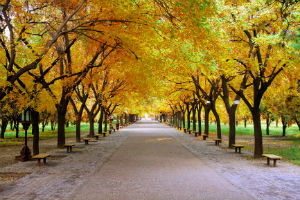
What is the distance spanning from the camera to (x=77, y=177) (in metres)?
9.20

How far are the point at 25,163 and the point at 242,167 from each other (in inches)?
362

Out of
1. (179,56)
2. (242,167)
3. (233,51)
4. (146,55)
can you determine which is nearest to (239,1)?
(233,51)

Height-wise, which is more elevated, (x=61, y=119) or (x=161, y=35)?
(x=161, y=35)

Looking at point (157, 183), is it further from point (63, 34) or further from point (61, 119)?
point (61, 119)

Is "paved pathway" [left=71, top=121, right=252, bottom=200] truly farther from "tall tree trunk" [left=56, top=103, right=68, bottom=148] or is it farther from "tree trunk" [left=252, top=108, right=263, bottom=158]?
"tall tree trunk" [left=56, top=103, right=68, bottom=148]

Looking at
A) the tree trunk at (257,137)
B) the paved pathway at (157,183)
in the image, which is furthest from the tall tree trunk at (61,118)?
the tree trunk at (257,137)

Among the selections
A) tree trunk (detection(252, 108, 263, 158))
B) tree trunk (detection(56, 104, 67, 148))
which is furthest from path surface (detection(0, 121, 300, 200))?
tree trunk (detection(56, 104, 67, 148))

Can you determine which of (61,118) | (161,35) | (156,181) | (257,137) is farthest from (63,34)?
(257,137)

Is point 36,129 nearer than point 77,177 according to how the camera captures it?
No

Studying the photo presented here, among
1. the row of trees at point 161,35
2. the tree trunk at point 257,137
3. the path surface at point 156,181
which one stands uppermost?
the row of trees at point 161,35

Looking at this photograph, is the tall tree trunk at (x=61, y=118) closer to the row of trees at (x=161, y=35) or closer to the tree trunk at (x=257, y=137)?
the row of trees at (x=161, y=35)

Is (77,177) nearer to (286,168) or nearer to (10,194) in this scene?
(10,194)

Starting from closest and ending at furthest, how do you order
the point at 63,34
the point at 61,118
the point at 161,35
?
1. the point at 63,34
2. the point at 161,35
3. the point at 61,118

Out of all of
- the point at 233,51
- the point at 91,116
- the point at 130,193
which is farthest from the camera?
the point at 91,116
